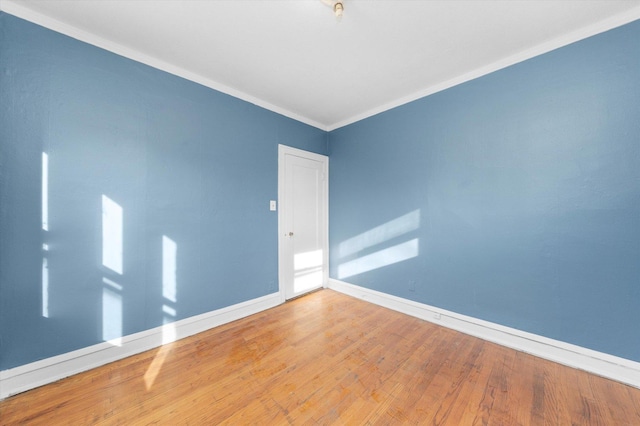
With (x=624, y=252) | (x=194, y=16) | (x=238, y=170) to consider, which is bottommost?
(x=624, y=252)

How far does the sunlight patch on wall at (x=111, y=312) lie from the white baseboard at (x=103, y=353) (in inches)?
2.1

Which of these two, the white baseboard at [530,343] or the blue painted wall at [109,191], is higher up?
the blue painted wall at [109,191]

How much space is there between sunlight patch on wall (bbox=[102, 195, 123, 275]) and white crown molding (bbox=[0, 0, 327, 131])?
133 cm

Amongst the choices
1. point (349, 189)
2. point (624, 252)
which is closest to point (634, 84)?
point (624, 252)

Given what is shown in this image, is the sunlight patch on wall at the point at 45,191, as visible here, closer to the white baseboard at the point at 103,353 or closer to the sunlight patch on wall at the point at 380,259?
the white baseboard at the point at 103,353

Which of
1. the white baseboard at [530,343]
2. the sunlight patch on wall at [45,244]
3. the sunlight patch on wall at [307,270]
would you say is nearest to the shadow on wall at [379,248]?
the sunlight patch on wall at [307,270]

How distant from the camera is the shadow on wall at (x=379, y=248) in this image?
2947 mm

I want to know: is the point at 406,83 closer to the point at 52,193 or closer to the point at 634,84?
the point at 634,84

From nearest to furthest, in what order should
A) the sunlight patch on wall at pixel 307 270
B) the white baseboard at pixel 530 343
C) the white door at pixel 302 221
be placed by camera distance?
the white baseboard at pixel 530 343
the white door at pixel 302 221
the sunlight patch on wall at pixel 307 270

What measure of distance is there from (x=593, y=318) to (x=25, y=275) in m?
4.44

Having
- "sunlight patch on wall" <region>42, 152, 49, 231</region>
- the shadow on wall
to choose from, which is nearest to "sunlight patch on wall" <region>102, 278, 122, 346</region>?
"sunlight patch on wall" <region>42, 152, 49, 231</region>

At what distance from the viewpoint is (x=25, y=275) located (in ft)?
5.58

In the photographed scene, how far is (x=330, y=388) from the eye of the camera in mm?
1717

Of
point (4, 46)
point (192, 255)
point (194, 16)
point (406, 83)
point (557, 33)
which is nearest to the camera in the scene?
point (4, 46)
